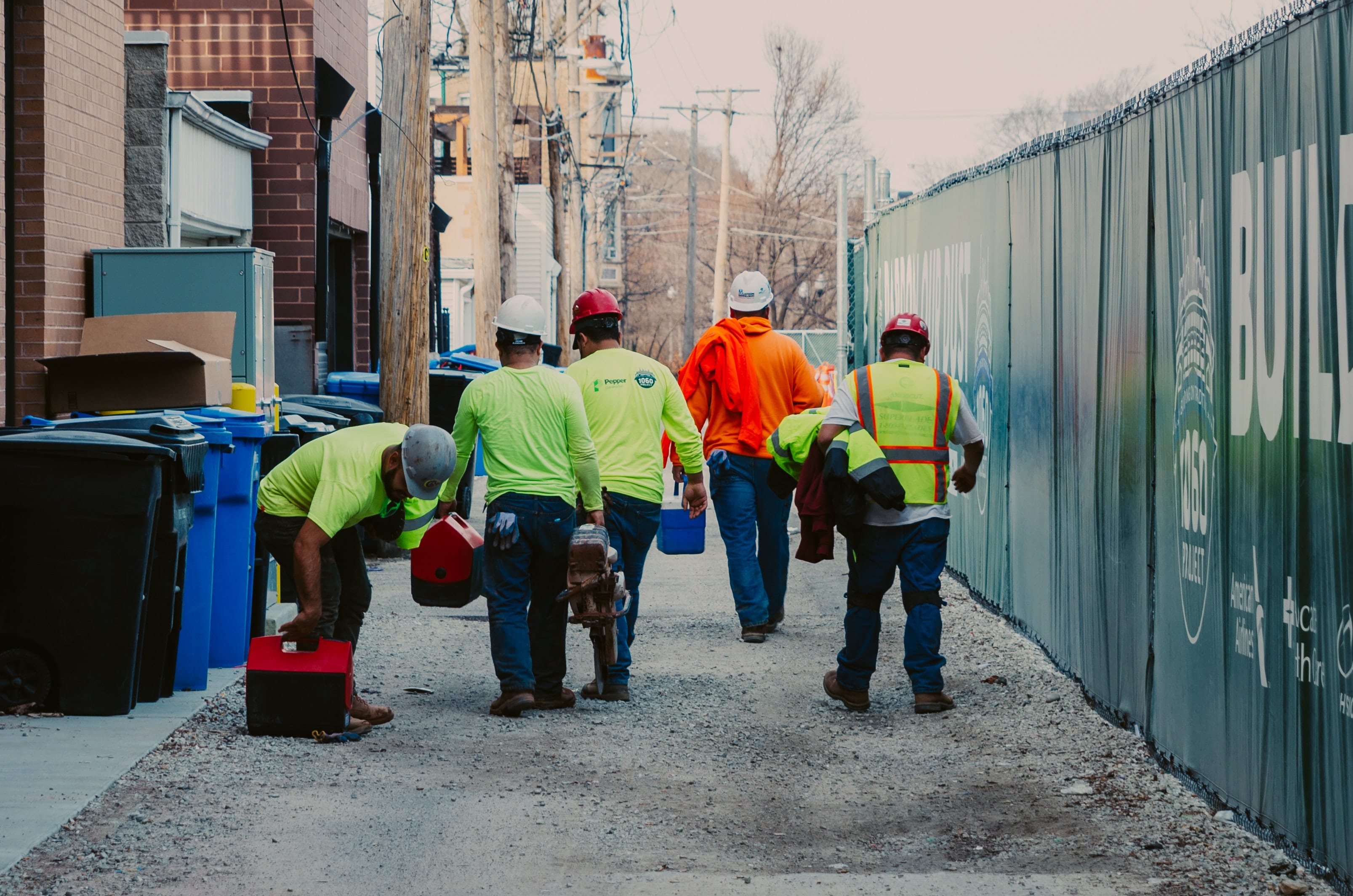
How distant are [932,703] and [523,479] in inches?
83.2

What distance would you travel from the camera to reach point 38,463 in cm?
639

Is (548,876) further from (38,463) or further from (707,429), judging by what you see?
(707,429)

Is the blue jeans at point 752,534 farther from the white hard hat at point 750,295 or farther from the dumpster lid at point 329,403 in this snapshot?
the dumpster lid at point 329,403

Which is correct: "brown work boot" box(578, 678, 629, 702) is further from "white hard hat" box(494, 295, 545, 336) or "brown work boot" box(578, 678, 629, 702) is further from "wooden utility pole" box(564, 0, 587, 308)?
"wooden utility pole" box(564, 0, 587, 308)

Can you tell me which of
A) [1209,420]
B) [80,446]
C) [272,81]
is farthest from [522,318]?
[272,81]

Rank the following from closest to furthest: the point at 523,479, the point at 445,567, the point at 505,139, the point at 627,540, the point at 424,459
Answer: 1. the point at 424,459
2. the point at 445,567
3. the point at 523,479
4. the point at 627,540
5. the point at 505,139

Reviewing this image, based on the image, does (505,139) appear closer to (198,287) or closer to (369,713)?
(198,287)

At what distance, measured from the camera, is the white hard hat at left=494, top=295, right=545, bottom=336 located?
22.6 ft

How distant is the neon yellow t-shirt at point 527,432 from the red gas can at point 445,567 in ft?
0.72

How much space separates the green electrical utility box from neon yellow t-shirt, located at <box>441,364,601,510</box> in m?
3.49

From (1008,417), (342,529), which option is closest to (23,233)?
(342,529)

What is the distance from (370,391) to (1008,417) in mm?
7043

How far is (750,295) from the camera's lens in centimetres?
920

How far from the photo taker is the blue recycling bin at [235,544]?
24.6 feet
